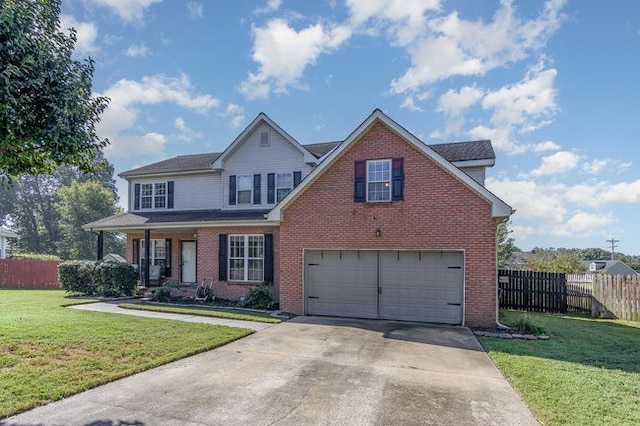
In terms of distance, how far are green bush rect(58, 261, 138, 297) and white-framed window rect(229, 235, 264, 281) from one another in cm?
492

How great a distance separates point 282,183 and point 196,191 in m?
4.78

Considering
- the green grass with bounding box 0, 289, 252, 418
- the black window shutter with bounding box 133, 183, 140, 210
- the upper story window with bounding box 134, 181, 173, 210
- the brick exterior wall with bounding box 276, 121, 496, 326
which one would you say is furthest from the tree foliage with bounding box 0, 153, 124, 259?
the brick exterior wall with bounding box 276, 121, 496, 326

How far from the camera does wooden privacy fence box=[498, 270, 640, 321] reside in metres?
13.1

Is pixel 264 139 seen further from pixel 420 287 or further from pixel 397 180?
pixel 420 287

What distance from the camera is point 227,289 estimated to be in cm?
1538

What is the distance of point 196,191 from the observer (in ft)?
60.8

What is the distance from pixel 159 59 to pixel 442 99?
1076 centimetres

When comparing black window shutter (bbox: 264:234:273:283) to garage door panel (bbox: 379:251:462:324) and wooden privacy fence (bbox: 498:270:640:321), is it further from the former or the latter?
wooden privacy fence (bbox: 498:270:640:321)

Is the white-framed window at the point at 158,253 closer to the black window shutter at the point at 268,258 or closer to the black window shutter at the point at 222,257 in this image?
the black window shutter at the point at 222,257

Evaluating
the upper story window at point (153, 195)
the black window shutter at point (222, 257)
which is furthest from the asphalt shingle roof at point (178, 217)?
the black window shutter at point (222, 257)

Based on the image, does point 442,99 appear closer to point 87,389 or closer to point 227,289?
point 227,289

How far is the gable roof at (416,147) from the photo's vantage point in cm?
1063

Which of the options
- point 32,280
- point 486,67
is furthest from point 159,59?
point 32,280

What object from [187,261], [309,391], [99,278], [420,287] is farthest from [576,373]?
[99,278]
